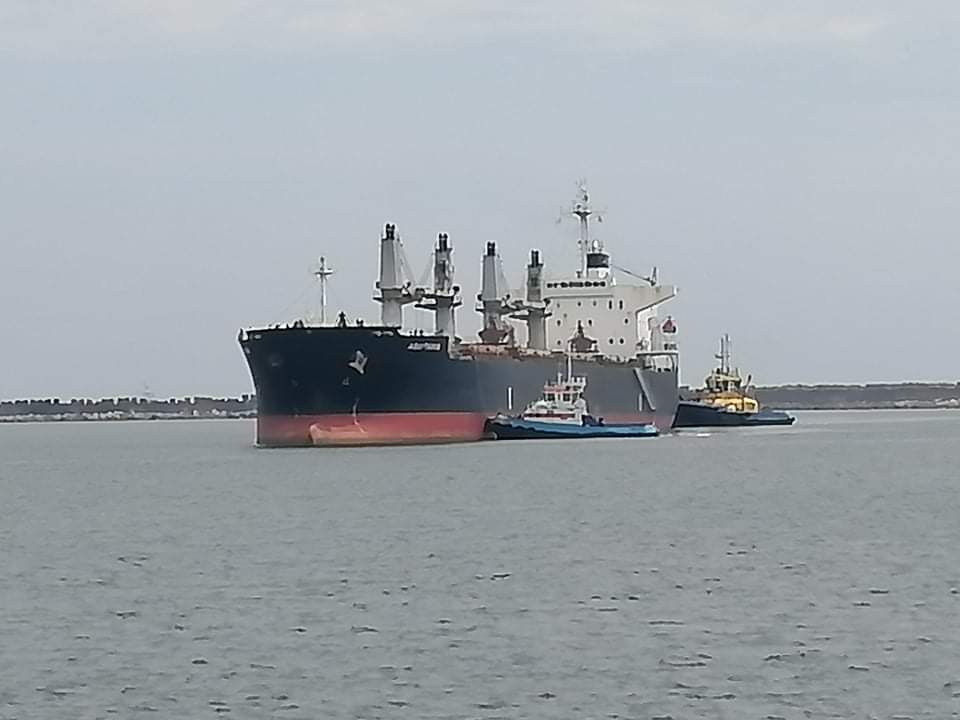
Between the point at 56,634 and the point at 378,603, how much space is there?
3.21 metres

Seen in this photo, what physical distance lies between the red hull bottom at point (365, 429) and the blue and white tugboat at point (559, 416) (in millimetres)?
4183

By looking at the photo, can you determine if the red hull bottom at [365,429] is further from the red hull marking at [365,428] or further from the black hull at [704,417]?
the black hull at [704,417]

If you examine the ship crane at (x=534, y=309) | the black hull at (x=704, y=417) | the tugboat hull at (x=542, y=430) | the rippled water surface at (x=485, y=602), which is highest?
the ship crane at (x=534, y=309)

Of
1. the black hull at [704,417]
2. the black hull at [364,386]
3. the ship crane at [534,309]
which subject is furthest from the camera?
the black hull at [704,417]

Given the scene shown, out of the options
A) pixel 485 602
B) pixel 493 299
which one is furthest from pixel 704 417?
pixel 485 602

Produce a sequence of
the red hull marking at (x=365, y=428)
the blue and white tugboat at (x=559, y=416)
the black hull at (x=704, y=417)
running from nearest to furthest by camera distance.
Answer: the red hull marking at (x=365, y=428) < the blue and white tugboat at (x=559, y=416) < the black hull at (x=704, y=417)

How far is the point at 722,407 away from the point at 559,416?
3490 cm

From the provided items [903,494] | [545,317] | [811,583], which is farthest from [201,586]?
[545,317]

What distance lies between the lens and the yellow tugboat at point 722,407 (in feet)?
280

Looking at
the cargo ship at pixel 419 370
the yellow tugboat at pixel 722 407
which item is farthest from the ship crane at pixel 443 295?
the yellow tugboat at pixel 722 407

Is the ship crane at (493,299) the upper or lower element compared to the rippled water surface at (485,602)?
upper

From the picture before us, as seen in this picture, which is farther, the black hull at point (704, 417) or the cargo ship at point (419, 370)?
the black hull at point (704, 417)

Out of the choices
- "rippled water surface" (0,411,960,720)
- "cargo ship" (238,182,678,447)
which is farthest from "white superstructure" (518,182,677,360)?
"rippled water surface" (0,411,960,720)

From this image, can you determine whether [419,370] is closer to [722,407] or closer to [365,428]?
[365,428]
